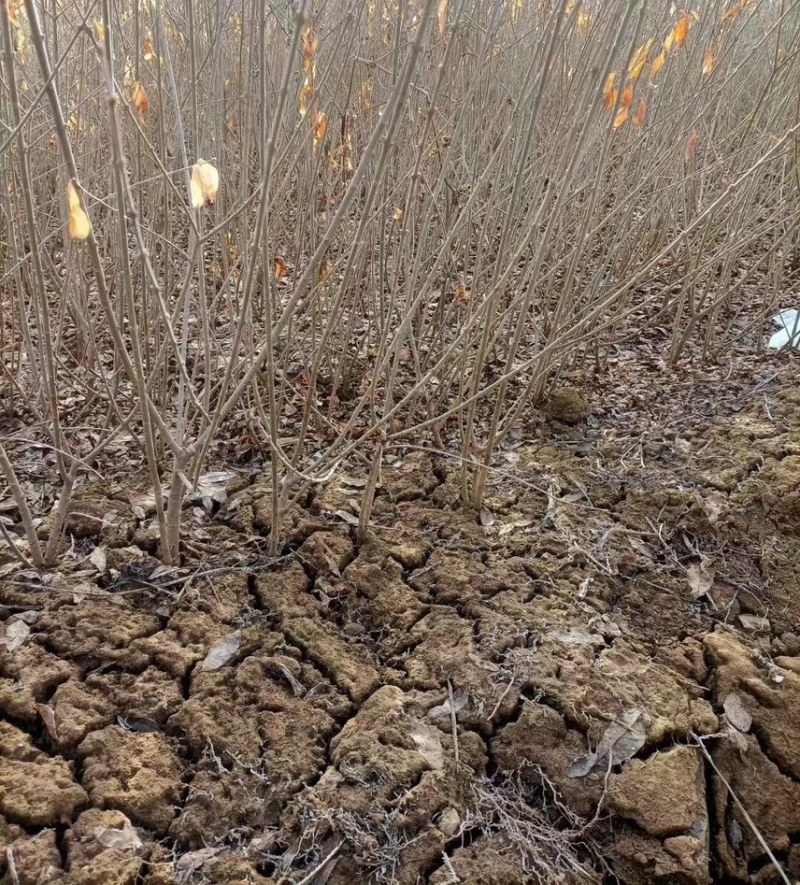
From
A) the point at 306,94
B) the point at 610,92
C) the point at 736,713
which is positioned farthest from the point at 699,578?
the point at 306,94

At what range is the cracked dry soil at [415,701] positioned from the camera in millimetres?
1295

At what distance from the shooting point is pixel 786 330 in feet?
10.2

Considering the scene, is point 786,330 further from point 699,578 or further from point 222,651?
point 222,651

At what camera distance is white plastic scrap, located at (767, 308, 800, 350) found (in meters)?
3.02

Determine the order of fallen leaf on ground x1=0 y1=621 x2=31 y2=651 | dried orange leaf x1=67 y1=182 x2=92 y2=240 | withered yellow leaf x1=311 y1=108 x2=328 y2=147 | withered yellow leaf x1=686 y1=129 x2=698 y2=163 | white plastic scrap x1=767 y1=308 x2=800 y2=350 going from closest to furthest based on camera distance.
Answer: dried orange leaf x1=67 y1=182 x2=92 y2=240 → fallen leaf on ground x1=0 y1=621 x2=31 y2=651 → withered yellow leaf x1=311 y1=108 x2=328 y2=147 → withered yellow leaf x1=686 y1=129 x2=698 y2=163 → white plastic scrap x1=767 y1=308 x2=800 y2=350

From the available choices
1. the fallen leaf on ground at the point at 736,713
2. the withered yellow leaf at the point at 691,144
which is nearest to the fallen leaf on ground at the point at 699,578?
the fallen leaf on ground at the point at 736,713

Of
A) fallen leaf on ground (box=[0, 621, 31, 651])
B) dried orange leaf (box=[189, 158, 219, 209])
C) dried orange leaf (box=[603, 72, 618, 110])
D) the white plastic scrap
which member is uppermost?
dried orange leaf (box=[603, 72, 618, 110])

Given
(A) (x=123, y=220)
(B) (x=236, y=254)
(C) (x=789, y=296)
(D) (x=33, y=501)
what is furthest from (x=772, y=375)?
(D) (x=33, y=501)

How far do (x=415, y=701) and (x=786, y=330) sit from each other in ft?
8.55

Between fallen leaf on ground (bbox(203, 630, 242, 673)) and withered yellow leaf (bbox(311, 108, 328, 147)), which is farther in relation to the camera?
withered yellow leaf (bbox(311, 108, 328, 147))

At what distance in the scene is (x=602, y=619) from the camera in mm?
1810

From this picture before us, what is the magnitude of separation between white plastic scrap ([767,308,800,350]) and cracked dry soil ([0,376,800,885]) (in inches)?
45.0

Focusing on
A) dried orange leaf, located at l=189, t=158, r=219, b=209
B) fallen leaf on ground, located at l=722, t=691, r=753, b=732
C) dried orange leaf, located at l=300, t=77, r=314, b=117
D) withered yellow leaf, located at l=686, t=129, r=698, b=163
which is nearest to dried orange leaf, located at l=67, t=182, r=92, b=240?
dried orange leaf, located at l=189, t=158, r=219, b=209

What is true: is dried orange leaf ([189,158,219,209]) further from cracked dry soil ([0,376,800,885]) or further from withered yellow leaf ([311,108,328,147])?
cracked dry soil ([0,376,800,885])
